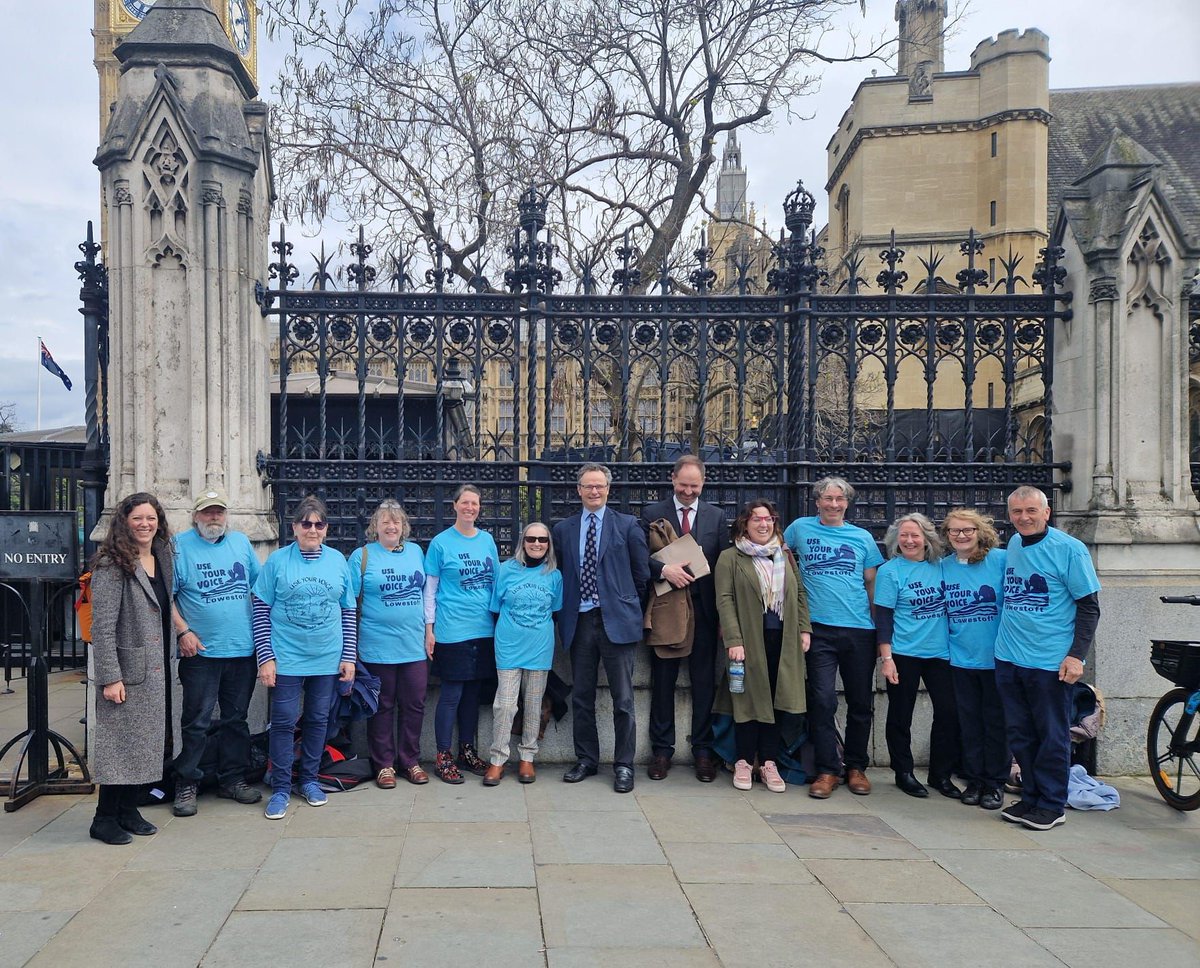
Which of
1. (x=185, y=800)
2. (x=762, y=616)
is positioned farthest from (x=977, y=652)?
(x=185, y=800)

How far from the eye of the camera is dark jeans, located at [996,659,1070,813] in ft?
17.1

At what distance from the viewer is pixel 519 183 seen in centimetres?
1262

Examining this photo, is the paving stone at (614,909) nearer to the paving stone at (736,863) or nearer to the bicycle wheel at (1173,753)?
the paving stone at (736,863)

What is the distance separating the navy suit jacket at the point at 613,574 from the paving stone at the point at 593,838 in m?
1.11

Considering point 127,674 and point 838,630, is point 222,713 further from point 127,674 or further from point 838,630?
point 838,630

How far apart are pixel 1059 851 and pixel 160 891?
14.8 ft

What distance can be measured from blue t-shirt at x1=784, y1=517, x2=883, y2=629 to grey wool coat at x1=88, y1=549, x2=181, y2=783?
12.9 feet

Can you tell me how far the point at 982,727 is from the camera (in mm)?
5645

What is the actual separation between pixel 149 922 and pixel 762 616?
3713 mm

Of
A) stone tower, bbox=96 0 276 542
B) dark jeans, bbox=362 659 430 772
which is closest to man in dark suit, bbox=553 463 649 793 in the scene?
dark jeans, bbox=362 659 430 772

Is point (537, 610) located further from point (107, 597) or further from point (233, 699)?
point (107, 597)

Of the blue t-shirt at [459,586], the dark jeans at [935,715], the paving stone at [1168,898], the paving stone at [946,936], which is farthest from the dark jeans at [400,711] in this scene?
the paving stone at [1168,898]

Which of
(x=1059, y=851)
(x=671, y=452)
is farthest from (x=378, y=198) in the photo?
(x=1059, y=851)

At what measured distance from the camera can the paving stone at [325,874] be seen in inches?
158
